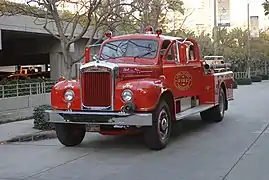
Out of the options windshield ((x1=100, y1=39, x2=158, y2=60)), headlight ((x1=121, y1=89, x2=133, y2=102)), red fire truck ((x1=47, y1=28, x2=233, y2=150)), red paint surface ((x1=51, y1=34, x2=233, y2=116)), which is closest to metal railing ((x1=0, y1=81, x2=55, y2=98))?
red fire truck ((x1=47, y1=28, x2=233, y2=150))

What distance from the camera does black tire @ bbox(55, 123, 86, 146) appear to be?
10031 millimetres

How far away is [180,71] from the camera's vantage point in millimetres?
11266

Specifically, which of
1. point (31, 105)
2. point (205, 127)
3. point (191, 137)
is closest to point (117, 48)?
point (191, 137)

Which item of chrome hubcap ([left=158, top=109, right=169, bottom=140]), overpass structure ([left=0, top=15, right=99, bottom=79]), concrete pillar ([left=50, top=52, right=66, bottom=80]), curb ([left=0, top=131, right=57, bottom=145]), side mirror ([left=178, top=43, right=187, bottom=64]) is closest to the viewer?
chrome hubcap ([left=158, top=109, right=169, bottom=140])

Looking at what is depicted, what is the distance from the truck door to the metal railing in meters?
11.3

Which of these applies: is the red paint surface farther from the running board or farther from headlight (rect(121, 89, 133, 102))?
the running board

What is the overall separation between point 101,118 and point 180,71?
286 centimetres

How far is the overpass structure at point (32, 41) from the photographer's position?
25.9 meters

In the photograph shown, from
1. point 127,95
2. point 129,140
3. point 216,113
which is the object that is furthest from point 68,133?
point 216,113

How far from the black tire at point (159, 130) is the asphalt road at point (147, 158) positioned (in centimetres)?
18

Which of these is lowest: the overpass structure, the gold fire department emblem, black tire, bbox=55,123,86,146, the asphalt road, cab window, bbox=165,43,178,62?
the asphalt road

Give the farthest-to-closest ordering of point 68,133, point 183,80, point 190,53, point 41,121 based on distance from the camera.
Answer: point 41,121 < point 190,53 < point 183,80 < point 68,133

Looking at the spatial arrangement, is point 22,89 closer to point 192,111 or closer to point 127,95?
point 192,111

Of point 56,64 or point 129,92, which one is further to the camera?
point 56,64
